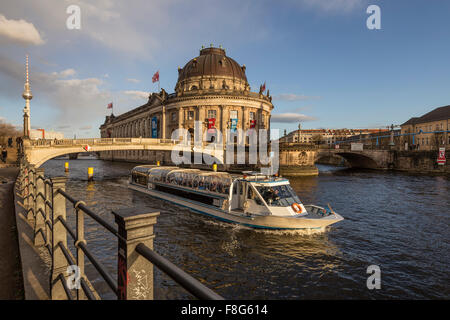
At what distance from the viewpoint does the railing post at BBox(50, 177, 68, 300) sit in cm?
439

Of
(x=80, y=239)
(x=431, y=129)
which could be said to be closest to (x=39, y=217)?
(x=80, y=239)

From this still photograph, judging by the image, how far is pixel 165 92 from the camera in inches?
3093

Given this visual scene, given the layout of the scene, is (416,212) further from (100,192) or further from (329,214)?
(100,192)

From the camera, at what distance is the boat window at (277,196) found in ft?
53.7

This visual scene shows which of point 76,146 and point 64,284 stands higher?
point 76,146

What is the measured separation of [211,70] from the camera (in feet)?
250

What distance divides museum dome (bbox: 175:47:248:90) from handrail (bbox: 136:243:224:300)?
74265 millimetres

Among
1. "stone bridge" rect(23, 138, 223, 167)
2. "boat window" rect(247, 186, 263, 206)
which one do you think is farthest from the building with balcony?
"boat window" rect(247, 186, 263, 206)

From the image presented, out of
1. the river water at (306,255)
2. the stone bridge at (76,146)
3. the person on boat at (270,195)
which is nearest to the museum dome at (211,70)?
the stone bridge at (76,146)

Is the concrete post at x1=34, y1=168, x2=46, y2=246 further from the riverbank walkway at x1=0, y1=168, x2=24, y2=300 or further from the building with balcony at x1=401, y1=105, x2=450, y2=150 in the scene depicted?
the building with balcony at x1=401, y1=105, x2=450, y2=150

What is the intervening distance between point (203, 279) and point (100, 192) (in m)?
22.6

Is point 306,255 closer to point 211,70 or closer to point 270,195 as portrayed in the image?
point 270,195

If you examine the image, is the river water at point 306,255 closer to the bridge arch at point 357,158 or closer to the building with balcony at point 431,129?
the bridge arch at point 357,158

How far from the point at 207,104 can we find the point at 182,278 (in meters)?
67.8
